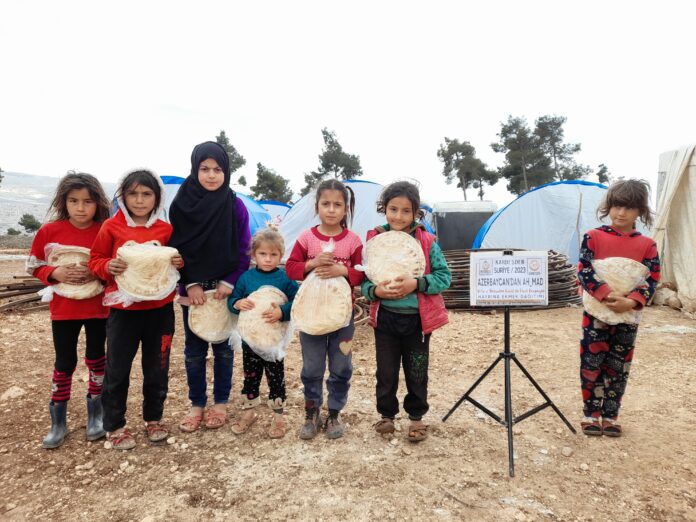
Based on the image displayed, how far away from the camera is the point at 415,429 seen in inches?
106

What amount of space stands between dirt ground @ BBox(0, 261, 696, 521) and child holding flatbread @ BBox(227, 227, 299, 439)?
0.14 metres

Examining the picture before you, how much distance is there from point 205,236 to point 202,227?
6 cm

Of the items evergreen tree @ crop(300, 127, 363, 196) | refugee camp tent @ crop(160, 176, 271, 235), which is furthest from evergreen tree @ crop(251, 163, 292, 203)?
refugee camp tent @ crop(160, 176, 271, 235)

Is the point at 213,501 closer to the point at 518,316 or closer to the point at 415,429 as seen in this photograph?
the point at 415,429

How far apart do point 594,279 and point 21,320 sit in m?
6.81

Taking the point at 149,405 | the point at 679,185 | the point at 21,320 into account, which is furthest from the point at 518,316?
the point at 21,320

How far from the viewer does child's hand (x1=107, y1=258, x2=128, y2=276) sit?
2.42 metres

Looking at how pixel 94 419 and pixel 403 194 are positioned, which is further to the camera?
pixel 94 419

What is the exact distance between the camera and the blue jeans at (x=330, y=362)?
2.69 metres

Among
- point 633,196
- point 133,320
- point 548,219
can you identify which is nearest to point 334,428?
point 133,320

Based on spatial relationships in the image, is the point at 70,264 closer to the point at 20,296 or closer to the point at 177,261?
the point at 177,261

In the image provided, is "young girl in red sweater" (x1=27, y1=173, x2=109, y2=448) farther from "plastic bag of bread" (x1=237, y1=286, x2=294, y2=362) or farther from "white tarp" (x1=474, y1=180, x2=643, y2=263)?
"white tarp" (x1=474, y1=180, x2=643, y2=263)

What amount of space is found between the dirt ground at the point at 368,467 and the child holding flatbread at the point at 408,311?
13.5 inches

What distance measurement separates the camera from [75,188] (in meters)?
2.61
